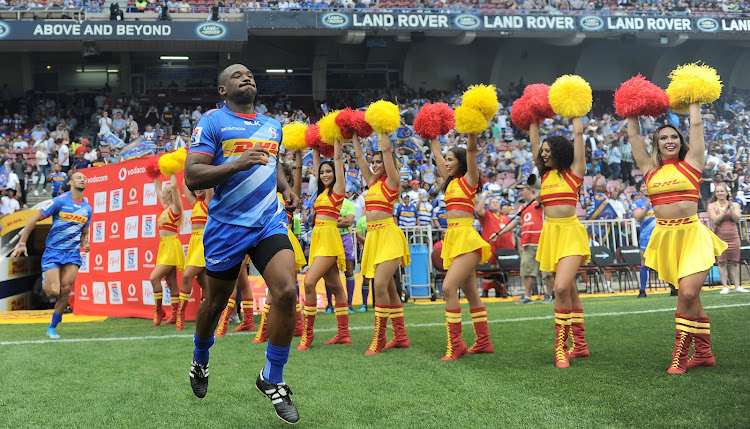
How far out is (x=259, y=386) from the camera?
13.8 ft

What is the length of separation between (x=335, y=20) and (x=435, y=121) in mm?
20665

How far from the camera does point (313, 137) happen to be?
766cm

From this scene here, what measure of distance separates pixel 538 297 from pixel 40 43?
71.3ft

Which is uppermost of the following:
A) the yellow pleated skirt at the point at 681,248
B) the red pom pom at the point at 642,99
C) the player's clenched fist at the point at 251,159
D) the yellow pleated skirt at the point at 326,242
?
the red pom pom at the point at 642,99

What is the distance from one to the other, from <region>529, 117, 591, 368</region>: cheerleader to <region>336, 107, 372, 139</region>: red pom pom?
196cm

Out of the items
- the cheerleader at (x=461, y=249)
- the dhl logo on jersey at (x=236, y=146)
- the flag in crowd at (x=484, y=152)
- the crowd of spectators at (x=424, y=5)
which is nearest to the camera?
the dhl logo on jersey at (x=236, y=146)

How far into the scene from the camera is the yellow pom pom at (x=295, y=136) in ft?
25.6

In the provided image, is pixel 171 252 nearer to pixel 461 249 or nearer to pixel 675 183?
pixel 461 249

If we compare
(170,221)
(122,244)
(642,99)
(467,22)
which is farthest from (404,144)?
(642,99)

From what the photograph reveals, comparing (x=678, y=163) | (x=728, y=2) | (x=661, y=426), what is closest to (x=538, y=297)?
(x=678, y=163)

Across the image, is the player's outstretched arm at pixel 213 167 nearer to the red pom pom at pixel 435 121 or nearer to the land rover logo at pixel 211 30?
the red pom pom at pixel 435 121

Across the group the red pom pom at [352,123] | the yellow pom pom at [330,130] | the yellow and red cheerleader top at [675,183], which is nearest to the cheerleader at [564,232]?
the yellow and red cheerleader top at [675,183]

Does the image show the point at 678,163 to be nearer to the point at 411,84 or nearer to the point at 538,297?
the point at 538,297

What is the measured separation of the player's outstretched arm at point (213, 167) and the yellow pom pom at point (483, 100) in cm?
269
